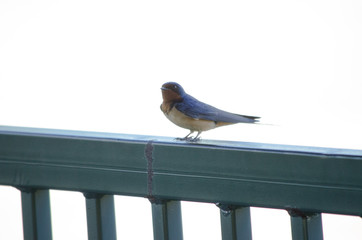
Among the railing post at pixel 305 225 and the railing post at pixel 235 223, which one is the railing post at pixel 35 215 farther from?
the railing post at pixel 305 225

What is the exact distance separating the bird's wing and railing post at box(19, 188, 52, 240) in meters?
1.20

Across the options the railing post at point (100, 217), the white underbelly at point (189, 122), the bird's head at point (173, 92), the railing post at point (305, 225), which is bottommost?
the railing post at point (305, 225)

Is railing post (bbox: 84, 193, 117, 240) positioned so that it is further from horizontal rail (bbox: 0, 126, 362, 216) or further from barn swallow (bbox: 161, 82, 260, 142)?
barn swallow (bbox: 161, 82, 260, 142)

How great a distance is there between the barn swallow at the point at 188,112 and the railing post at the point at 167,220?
1.46 meters

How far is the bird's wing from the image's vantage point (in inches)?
127

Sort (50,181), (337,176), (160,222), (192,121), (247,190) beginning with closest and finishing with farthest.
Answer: (337,176) < (247,190) < (160,222) < (50,181) < (192,121)

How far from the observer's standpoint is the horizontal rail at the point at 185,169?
163 cm

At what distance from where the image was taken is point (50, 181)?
204 cm

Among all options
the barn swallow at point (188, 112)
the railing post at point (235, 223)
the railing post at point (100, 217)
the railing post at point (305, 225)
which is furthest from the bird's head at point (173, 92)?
the railing post at point (305, 225)

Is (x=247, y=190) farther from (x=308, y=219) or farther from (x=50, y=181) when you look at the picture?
(x=50, y=181)

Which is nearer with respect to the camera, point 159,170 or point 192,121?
point 159,170

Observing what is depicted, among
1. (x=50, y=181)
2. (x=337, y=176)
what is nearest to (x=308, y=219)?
(x=337, y=176)

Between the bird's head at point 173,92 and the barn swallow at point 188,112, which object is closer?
the barn swallow at point 188,112

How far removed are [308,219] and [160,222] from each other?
0.39 meters
